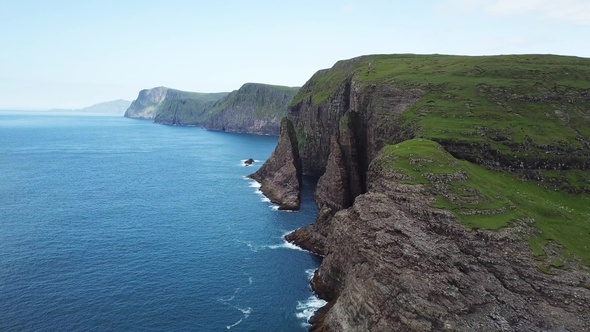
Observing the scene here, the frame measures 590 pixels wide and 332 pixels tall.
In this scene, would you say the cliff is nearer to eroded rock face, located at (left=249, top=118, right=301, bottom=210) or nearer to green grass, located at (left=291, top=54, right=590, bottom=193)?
green grass, located at (left=291, top=54, right=590, bottom=193)

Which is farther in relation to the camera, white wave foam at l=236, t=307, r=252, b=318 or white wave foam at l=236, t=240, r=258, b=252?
white wave foam at l=236, t=240, r=258, b=252

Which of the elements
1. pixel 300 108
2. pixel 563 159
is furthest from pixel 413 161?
pixel 300 108

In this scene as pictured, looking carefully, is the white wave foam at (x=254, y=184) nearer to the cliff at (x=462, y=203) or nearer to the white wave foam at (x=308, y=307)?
the cliff at (x=462, y=203)

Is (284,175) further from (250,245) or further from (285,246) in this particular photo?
(250,245)

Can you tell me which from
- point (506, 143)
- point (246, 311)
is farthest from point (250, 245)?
point (506, 143)

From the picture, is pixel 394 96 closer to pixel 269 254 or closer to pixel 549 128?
pixel 549 128

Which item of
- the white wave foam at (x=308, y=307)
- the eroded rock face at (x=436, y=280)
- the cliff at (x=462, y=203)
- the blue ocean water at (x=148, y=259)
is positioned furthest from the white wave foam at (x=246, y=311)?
the eroded rock face at (x=436, y=280)

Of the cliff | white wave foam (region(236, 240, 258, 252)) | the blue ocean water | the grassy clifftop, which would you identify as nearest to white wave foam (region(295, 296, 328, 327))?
the blue ocean water
